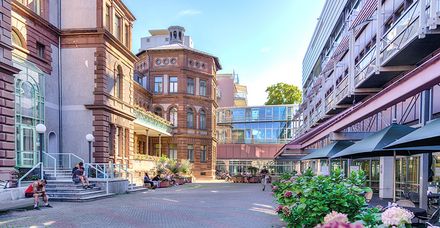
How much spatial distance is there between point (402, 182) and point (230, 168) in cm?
3657

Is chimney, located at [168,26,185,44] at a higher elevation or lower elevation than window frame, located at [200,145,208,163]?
higher

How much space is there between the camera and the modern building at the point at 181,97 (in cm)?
4291

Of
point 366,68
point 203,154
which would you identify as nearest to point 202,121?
point 203,154

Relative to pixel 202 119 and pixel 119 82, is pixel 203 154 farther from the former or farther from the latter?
pixel 119 82

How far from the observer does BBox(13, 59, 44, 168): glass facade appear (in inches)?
717

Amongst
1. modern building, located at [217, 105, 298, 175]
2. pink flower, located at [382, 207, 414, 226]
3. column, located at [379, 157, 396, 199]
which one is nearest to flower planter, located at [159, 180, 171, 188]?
column, located at [379, 157, 396, 199]

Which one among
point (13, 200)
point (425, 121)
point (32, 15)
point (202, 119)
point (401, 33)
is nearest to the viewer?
point (425, 121)

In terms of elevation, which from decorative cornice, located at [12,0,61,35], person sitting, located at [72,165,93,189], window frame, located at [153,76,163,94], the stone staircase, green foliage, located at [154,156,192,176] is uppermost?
decorative cornice, located at [12,0,61,35]

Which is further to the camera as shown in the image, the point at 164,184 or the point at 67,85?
the point at 164,184

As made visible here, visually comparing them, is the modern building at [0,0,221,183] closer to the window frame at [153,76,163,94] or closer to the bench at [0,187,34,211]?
the bench at [0,187,34,211]

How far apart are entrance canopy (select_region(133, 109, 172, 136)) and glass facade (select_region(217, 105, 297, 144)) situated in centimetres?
1966

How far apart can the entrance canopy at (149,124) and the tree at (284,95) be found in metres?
28.6

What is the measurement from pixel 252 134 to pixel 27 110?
43.2m

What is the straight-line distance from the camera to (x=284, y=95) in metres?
65.0
